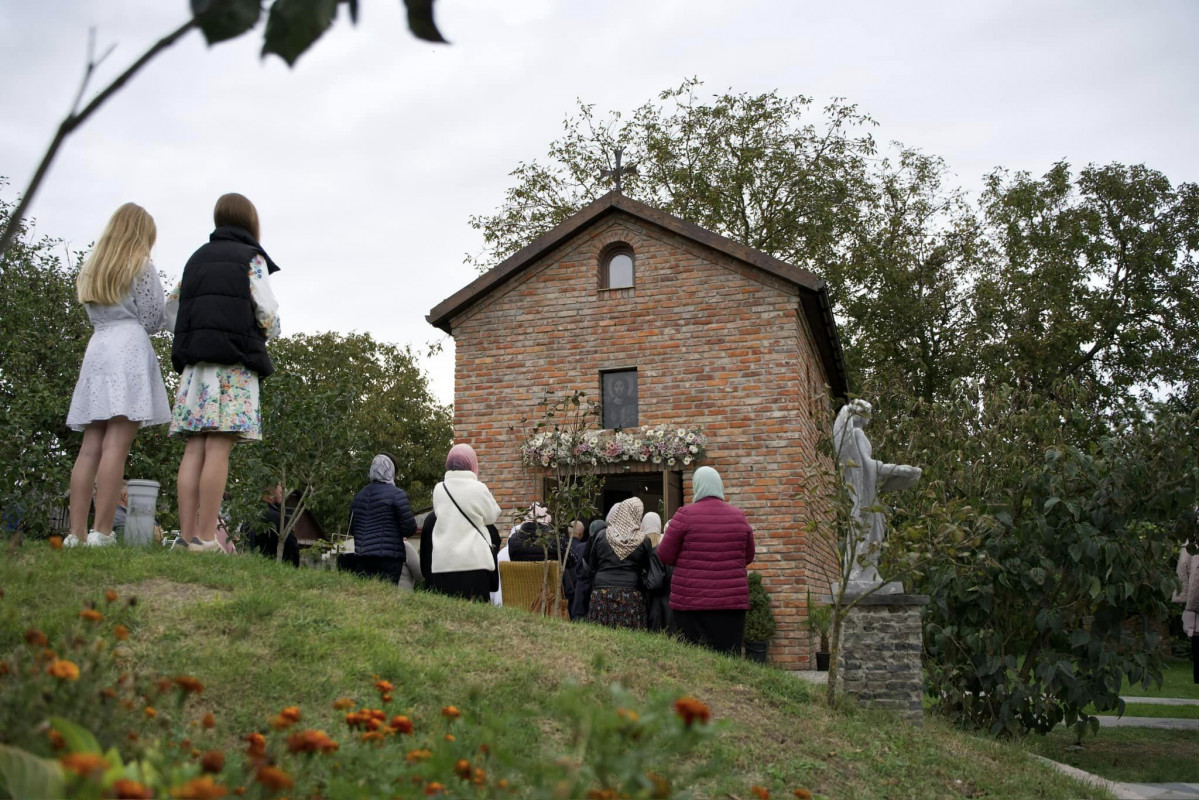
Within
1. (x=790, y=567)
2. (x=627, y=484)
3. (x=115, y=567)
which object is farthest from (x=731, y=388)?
(x=115, y=567)

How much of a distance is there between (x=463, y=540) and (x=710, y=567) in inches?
70.7

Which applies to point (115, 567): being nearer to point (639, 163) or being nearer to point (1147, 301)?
point (639, 163)

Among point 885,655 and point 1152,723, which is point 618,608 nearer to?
point 885,655

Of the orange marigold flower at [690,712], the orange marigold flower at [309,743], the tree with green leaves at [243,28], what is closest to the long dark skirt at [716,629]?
the orange marigold flower at [309,743]

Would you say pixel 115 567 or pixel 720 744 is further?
pixel 115 567

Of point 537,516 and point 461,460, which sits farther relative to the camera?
point 537,516

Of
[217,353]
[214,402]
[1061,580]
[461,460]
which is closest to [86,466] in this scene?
[214,402]

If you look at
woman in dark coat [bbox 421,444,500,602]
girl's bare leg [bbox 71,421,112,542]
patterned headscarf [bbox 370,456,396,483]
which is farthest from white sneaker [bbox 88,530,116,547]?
patterned headscarf [bbox 370,456,396,483]

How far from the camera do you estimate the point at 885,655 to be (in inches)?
279

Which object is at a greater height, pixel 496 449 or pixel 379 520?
pixel 496 449

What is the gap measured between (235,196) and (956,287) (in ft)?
74.7

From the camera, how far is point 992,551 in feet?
26.6

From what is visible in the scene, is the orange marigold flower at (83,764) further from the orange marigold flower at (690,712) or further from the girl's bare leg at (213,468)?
the girl's bare leg at (213,468)

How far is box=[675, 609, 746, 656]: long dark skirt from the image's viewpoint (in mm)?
7613
